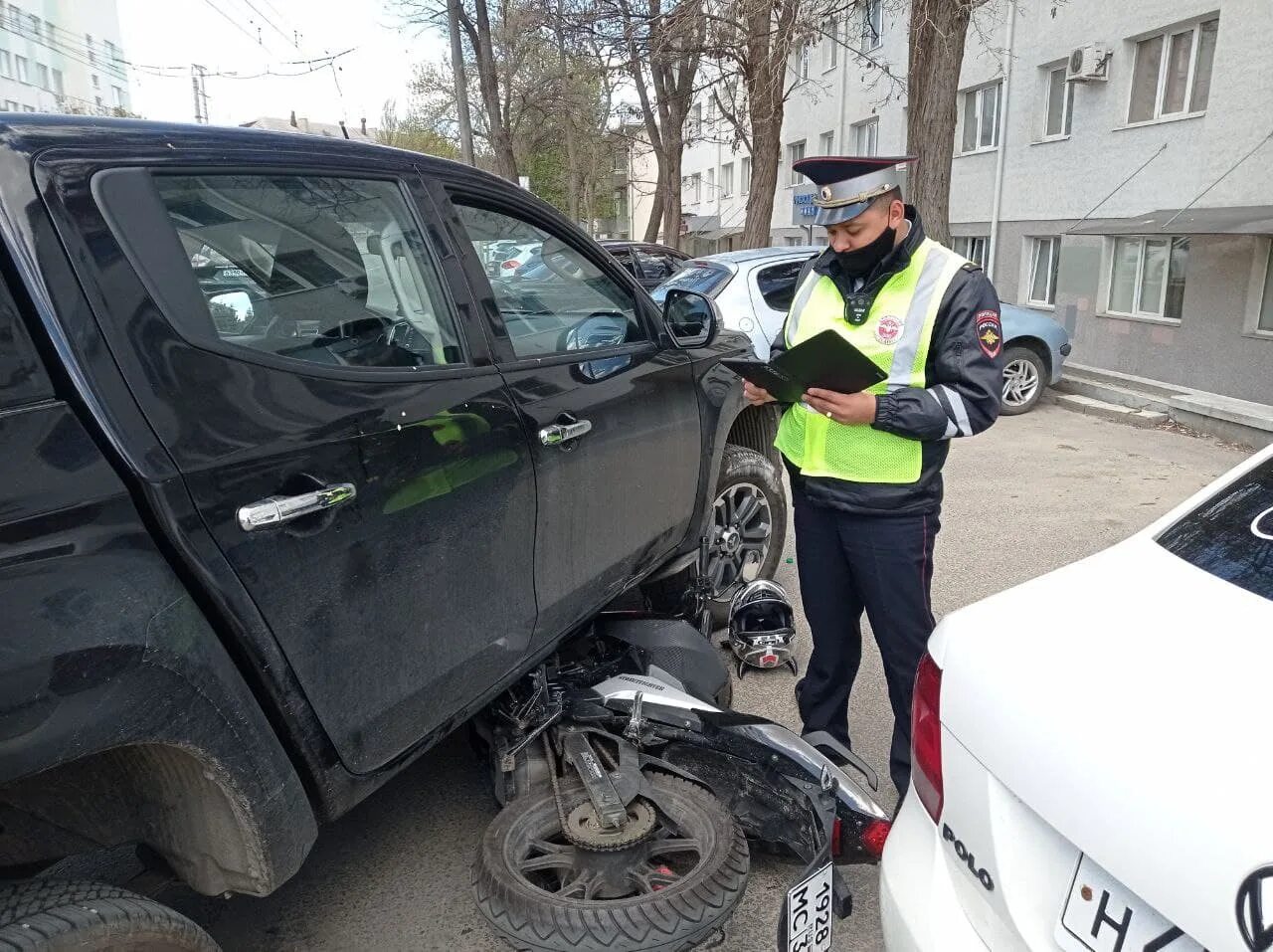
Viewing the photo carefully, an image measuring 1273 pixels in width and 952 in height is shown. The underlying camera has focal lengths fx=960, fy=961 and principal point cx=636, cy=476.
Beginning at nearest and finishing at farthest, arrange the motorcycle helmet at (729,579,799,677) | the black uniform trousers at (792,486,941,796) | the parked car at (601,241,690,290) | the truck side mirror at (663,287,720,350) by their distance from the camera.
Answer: the black uniform trousers at (792,486,941,796) → the truck side mirror at (663,287,720,350) → the motorcycle helmet at (729,579,799,677) → the parked car at (601,241,690,290)

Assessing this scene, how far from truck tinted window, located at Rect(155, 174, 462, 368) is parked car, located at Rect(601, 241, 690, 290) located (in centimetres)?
1023

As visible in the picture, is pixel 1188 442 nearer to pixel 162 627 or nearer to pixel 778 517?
pixel 778 517

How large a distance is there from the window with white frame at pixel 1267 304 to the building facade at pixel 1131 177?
2cm

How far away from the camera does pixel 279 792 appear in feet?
5.99

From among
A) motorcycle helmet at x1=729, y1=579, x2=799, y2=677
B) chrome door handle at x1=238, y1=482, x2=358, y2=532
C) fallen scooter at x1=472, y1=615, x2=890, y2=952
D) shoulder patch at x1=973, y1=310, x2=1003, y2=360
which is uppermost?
shoulder patch at x1=973, y1=310, x2=1003, y2=360

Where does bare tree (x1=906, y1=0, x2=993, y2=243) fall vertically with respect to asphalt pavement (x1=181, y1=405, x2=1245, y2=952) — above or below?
above

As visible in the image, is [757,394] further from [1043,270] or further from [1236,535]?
[1043,270]

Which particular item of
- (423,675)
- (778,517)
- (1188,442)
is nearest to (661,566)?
(778,517)

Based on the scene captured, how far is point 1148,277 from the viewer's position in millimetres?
11531

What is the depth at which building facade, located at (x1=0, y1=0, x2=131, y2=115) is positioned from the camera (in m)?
51.0

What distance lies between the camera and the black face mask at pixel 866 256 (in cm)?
260

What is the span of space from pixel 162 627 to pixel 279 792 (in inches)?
17.3

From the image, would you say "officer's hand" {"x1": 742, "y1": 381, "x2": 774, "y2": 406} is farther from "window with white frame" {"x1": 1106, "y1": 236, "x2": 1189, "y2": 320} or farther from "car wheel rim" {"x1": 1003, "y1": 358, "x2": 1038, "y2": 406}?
"window with white frame" {"x1": 1106, "y1": 236, "x2": 1189, "y2": 320}

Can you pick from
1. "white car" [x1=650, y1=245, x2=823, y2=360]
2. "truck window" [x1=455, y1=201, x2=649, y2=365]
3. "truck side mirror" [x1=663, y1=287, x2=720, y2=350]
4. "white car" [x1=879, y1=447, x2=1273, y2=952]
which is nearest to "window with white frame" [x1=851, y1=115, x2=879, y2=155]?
"white car" [x1=650, y1=245, x2=823, y2=360]
